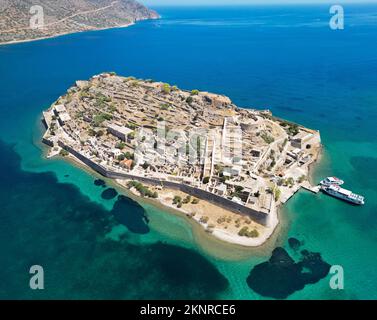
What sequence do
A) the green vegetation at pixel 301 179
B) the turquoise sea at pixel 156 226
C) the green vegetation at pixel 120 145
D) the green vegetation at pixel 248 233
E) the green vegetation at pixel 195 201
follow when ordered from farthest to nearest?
the green vegetation at pixel 120 145
the green vegetation at pixel 301 179
the green vegetation at pixel 195 201
the green vegetation at pixel 248 233
the turquoise sea at pixel 156 226

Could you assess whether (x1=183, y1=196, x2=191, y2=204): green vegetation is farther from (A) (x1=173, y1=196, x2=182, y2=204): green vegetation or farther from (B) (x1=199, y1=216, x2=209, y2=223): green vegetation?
(B) (x1=199, y1=216, x2=209, y2=223): green vegetation

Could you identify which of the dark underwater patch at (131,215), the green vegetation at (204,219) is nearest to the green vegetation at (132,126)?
the dark underwater patch at (131,215)

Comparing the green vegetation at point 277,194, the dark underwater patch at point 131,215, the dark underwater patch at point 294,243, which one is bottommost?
the dark underwater patch at point 131,215

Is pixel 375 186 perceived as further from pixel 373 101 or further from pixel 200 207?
pixel 373 101

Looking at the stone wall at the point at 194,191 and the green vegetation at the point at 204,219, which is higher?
the stone wall at the point at 194,191

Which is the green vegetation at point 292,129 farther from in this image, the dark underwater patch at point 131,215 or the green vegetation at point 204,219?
the dark underwater patch at point 131,215

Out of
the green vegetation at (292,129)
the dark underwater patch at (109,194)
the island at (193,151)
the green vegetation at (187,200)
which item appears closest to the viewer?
the island at (193,151)

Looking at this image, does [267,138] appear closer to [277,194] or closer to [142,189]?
[277,194]

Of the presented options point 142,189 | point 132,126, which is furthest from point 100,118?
point 142,189
